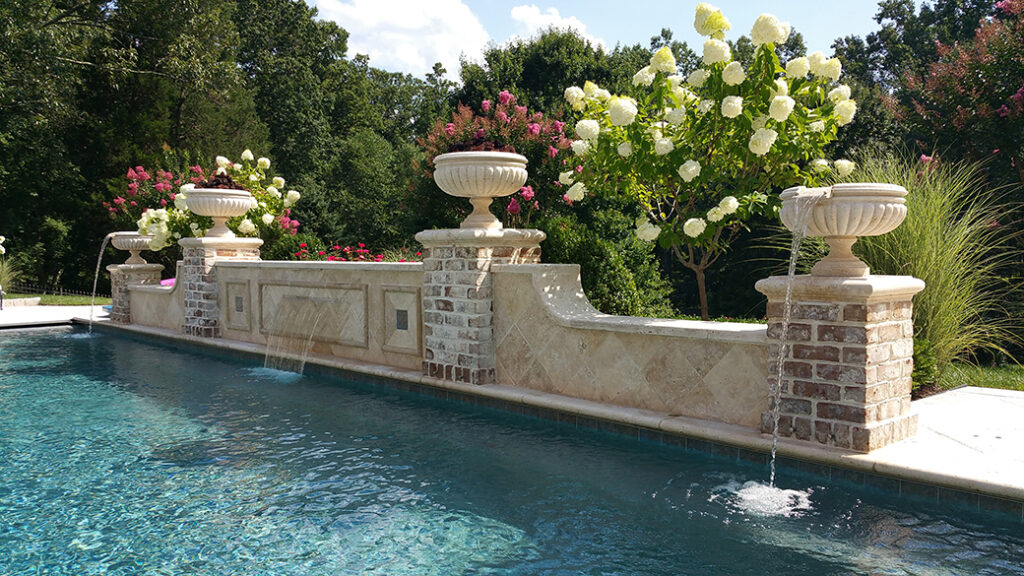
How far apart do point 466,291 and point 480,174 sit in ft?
3.53

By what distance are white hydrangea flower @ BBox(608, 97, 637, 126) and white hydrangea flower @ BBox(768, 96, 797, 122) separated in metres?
0.98

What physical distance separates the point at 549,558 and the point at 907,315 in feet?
9.58

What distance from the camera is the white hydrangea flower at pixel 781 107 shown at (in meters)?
5.09

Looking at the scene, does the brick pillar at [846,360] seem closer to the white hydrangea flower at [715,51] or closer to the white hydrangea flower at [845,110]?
the white hydrangea flower at [845,110]

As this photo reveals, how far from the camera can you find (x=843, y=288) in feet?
14.7

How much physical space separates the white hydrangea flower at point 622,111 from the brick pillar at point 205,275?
6998 millimetres

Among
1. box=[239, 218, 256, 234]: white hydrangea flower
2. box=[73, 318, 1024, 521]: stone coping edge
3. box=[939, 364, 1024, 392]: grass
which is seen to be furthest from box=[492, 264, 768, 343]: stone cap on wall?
box=[239, 218, 256, 234]: white hydrangea flower

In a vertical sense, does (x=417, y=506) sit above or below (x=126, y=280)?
below

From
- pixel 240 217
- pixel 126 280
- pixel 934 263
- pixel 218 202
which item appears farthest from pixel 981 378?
pixel 126 280

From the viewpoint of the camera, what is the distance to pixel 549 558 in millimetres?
3598

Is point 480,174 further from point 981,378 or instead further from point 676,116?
point 981,378

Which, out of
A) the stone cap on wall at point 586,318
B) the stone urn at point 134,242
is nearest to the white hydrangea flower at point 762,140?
the stone cap on wall at point 586,318

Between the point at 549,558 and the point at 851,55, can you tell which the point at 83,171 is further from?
the point at 851,55

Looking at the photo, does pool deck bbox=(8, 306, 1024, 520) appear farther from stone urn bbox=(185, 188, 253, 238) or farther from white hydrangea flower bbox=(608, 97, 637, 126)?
stone urn bbox=(185, 188, 253, 238)
